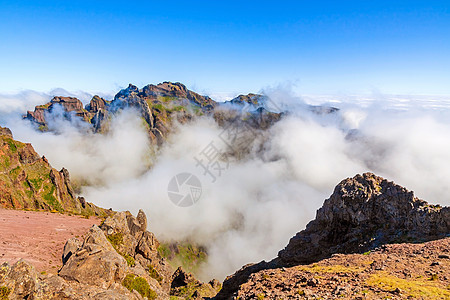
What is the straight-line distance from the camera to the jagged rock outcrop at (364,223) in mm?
37803

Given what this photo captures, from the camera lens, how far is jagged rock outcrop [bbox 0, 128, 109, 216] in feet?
342

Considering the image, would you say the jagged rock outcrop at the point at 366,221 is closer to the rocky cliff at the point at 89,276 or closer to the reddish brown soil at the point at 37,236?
the rocky cliff at the point at 89,276

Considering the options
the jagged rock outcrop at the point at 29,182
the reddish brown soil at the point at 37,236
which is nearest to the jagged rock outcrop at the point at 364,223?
the reddish brown soil at the point at 37,236

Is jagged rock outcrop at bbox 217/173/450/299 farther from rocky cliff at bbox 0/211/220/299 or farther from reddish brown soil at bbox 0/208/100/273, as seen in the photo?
reddish brown soil at bbox 0/208/100/273

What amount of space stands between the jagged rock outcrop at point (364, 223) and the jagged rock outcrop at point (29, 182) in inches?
4115

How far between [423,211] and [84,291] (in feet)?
168

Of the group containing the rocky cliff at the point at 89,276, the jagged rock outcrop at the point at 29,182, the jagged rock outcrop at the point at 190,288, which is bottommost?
the jagged rock outcrop at the point at 190,288

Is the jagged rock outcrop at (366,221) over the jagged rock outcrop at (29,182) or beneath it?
beneath

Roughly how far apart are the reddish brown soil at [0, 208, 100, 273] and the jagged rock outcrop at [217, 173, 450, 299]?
109ft

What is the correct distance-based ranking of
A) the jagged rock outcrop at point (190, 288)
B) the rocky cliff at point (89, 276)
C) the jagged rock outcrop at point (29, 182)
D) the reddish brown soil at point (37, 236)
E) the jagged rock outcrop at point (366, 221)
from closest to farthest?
the rocky cliff at point (89, 276), the jagged rock outcrop at point (366, 221), the reddish brown soil at point (37, 236), the jagged rock outcrop at point (190, 288), the jagged rock outcrop at point (29, 182)

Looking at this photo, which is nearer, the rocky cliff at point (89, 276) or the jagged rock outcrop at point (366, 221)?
the rocky cliff at point (89, 276)

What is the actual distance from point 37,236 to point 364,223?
67.6m

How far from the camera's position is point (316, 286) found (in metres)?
23.6

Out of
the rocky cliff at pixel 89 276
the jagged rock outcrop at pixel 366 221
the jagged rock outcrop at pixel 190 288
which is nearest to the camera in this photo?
the rocky cliff at pixel 89 276
